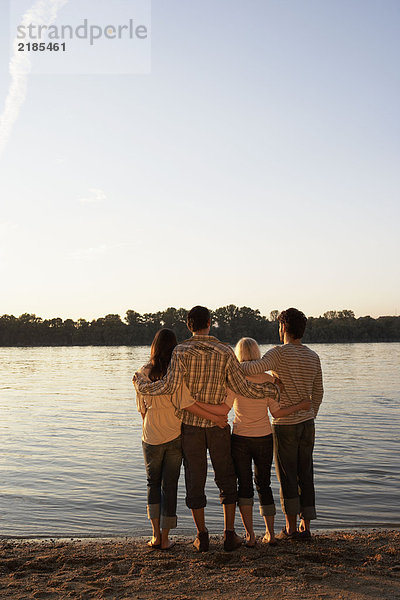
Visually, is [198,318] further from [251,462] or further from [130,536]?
[130,536]

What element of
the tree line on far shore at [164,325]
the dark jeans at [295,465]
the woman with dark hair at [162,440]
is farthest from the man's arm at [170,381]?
the tree line on far shore at [164,325]

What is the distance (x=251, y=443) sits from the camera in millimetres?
5426

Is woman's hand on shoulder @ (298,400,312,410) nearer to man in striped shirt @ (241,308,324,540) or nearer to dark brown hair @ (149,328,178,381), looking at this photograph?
man in striped shirt @ (241,308,324,540)

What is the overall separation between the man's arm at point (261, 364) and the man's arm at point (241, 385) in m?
0.06

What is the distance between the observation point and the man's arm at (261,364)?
17.7 ft

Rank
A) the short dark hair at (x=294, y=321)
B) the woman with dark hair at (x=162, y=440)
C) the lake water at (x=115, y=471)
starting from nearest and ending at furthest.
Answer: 1. the woman with dark hair at (x=162, y=440)
2. the short dark hair at (x=294, y=321)
3. the lake water at (x=115, y=471)

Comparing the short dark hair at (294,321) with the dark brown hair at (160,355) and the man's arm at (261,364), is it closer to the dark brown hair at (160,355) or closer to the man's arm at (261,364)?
the man's arm at (261,364)

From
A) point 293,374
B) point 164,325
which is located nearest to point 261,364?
point 293,374

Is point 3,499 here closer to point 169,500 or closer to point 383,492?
point 169,500

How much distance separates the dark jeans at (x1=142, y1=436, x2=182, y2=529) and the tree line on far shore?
139196mm

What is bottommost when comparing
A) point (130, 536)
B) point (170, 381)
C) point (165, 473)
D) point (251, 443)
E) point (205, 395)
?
point (130, 536)

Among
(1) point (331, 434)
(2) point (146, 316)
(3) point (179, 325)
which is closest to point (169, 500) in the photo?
(1) point (331, 434)

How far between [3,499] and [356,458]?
6.97 m

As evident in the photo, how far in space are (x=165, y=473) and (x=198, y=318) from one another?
1514 millimetres
